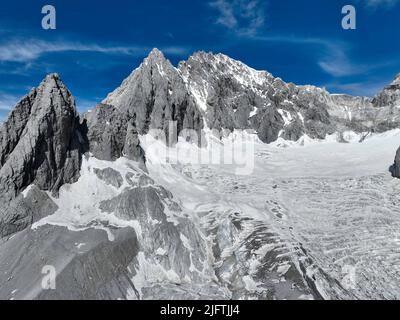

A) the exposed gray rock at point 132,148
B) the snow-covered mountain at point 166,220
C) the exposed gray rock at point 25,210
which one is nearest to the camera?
the snow-covered mountain at point 166,220

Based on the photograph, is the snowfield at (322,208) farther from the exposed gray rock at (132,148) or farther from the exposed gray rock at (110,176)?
the exposed gray rock at (110,176)

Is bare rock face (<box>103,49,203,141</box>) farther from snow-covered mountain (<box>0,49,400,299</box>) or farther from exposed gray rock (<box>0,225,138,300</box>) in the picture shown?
exposed gray rock (<box>0,225,138,300</box>)

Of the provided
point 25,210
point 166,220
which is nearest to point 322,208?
point 166,220

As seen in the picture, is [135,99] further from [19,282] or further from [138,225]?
[19,282]

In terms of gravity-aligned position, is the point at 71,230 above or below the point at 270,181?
below

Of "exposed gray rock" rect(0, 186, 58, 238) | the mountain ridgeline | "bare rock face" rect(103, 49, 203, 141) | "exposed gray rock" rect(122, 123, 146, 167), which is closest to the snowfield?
"exposed gray rock" rect(122, 123, 146, 167)

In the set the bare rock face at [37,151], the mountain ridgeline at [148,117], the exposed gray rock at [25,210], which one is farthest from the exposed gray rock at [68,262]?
the mountain ridgeline at [148,117]

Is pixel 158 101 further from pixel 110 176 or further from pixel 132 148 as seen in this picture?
pixel 110 176

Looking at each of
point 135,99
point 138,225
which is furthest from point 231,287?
point 135,99
